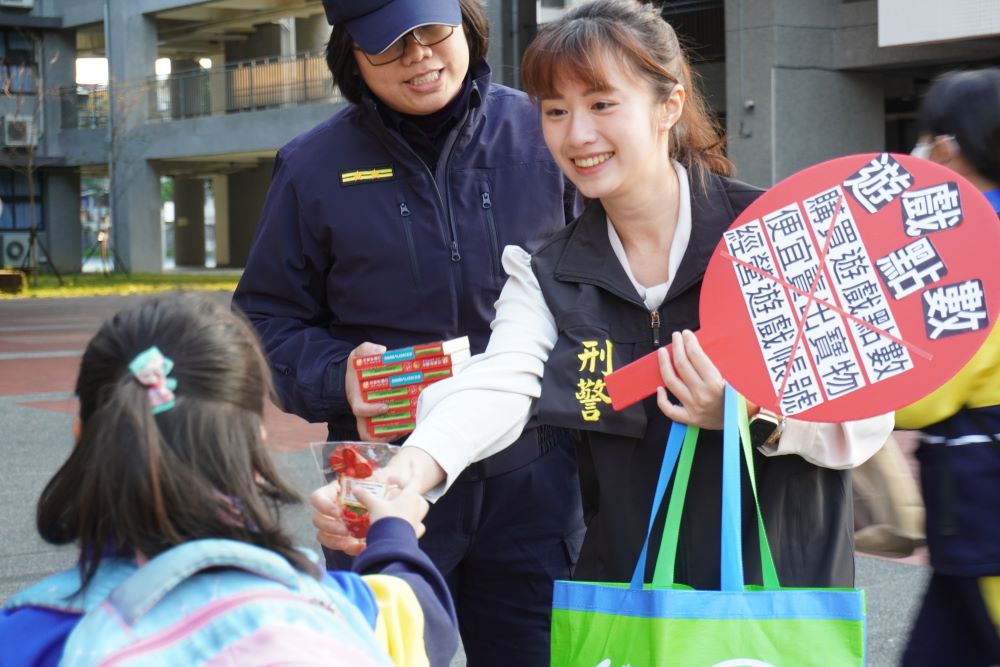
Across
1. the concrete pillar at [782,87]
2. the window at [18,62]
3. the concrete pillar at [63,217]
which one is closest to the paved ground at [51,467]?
the concrete pillar at [782,87]

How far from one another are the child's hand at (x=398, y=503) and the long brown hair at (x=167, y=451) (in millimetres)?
342

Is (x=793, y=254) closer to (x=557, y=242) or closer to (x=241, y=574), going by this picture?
(x=557, y=242)

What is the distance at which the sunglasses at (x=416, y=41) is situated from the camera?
8.25 ft

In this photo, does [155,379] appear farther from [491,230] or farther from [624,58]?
[491,230]

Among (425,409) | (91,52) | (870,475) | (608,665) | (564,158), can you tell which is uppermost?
(91,52)

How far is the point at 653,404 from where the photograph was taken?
7.15 ft

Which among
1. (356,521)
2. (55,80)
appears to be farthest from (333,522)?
(55,80)

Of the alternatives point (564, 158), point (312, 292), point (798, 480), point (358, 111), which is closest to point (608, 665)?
point (798, 480)

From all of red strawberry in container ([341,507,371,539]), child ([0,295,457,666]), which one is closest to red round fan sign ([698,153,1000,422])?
red strawberry in container ([341,507,371,539])

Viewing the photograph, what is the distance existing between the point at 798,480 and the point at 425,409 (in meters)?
0.65

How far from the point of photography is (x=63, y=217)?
35.4 metres

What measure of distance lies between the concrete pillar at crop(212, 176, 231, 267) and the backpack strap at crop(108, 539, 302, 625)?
3697cm

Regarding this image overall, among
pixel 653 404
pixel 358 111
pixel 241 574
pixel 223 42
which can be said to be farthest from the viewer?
pixel 223 42

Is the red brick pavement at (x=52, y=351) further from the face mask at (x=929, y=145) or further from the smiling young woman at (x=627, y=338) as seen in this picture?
the face mask at (x=929, y=145)
